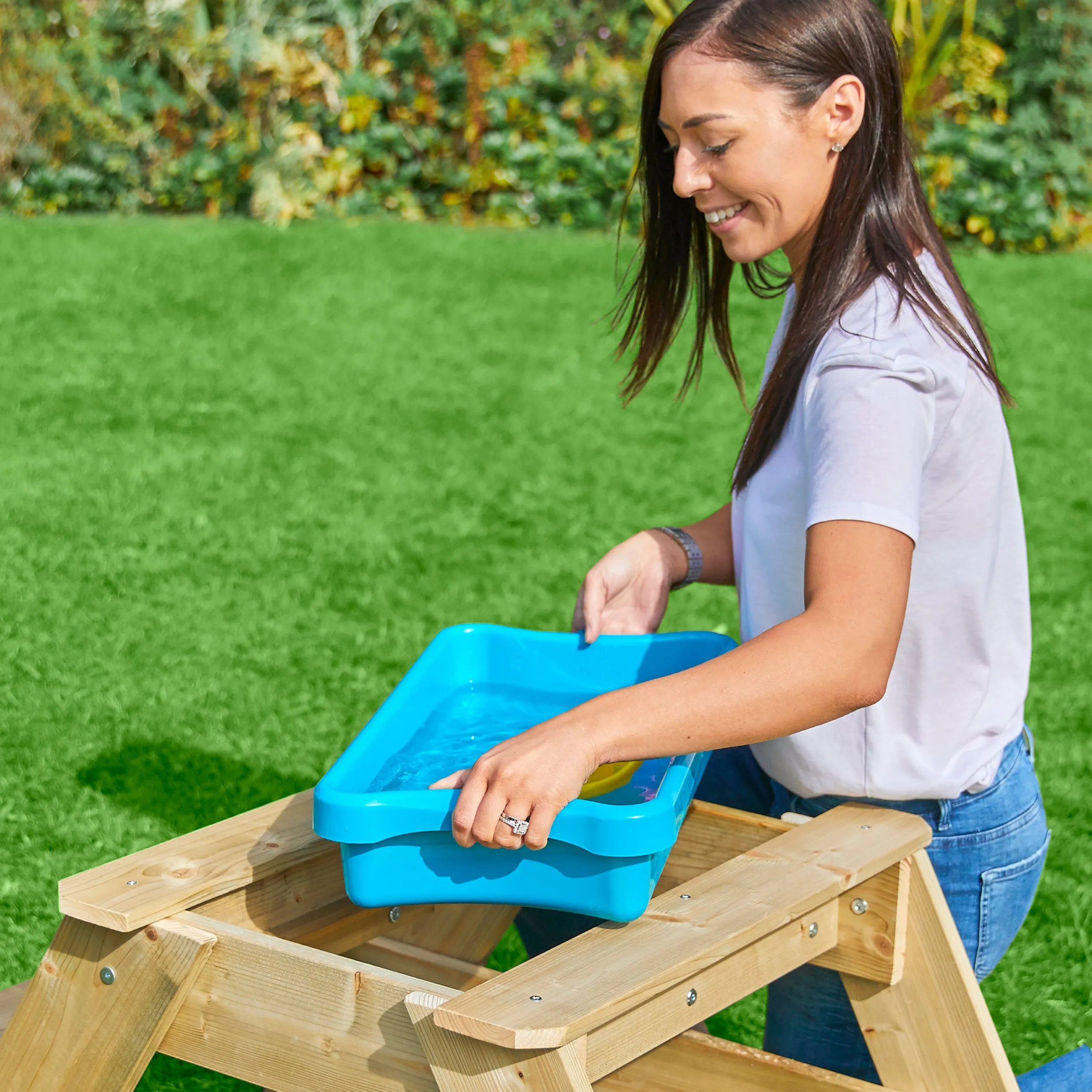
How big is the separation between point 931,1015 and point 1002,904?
0.67 feet

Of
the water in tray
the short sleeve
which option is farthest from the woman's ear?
the water in tray

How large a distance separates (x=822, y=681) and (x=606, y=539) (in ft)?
11.7

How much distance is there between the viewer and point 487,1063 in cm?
135

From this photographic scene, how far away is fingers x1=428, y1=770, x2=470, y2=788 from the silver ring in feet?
0.28

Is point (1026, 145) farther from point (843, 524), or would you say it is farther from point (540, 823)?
point (540, 823)

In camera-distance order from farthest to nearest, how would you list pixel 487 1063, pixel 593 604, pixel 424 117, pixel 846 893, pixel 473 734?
pixel 424 117 < pixel 593 604 < pixel 473 734 < pixel 846 893 < pixel 487 1063

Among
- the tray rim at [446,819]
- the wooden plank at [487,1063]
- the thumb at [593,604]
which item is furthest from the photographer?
the thumb at [593,604]

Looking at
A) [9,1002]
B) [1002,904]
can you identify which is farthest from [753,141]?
[9,1002]

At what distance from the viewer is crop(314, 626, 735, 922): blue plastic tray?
1479 mm

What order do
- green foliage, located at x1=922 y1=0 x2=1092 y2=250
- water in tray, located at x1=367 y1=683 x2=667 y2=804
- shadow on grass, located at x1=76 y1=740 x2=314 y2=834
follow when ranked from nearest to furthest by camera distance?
water in tray, located at x1=367 y1=683 x2=667 y2=804 → shadow on grass, located at x1=76 y1=740 x2=314 y2=834 → green foliage, located at x1=922 y1=0 x2=1092 y2=250

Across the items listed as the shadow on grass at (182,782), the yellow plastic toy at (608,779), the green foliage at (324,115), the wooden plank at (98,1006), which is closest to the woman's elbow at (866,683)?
the yellow plastic toy at (608,779)

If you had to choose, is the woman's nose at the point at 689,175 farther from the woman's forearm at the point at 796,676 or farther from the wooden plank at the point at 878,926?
the wooden plank at the point at 878,926

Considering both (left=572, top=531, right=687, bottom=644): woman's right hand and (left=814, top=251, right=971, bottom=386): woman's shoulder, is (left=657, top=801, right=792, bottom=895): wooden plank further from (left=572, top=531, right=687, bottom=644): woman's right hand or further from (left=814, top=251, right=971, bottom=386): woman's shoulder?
(left=814, top=251, right=971, bottom=386): woman's shoulder

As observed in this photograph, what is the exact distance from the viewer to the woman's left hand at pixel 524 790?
142cm
